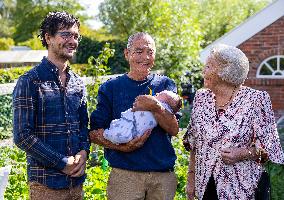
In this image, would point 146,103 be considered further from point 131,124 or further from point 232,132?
point 232,132

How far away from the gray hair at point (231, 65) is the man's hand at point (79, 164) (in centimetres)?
105

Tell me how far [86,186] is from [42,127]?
3056mm

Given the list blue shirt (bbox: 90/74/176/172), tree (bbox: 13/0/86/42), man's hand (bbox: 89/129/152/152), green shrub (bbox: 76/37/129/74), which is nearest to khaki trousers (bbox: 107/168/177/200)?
blue shirt (bbox: 90/74/176/172)

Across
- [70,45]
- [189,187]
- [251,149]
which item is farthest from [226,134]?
[70,45]

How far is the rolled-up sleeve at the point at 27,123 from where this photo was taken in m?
3.04

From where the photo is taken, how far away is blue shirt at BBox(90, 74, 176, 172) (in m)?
3.43

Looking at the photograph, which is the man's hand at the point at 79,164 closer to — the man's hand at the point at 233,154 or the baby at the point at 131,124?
the baby at the point at 131,124

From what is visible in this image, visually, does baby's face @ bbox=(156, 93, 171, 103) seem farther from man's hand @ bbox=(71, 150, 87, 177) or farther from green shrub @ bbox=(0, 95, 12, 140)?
green shrub @ bbox=(0, 95, 12, 140)

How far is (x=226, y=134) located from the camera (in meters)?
3.33

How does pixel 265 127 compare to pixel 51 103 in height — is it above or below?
below

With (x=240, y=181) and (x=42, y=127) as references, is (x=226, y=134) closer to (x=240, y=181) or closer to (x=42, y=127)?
(x=240, y=181)

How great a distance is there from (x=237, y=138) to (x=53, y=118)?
121 centimetres

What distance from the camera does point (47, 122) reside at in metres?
3.12

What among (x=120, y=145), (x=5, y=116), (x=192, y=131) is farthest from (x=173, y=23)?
(x=120, y=145)
